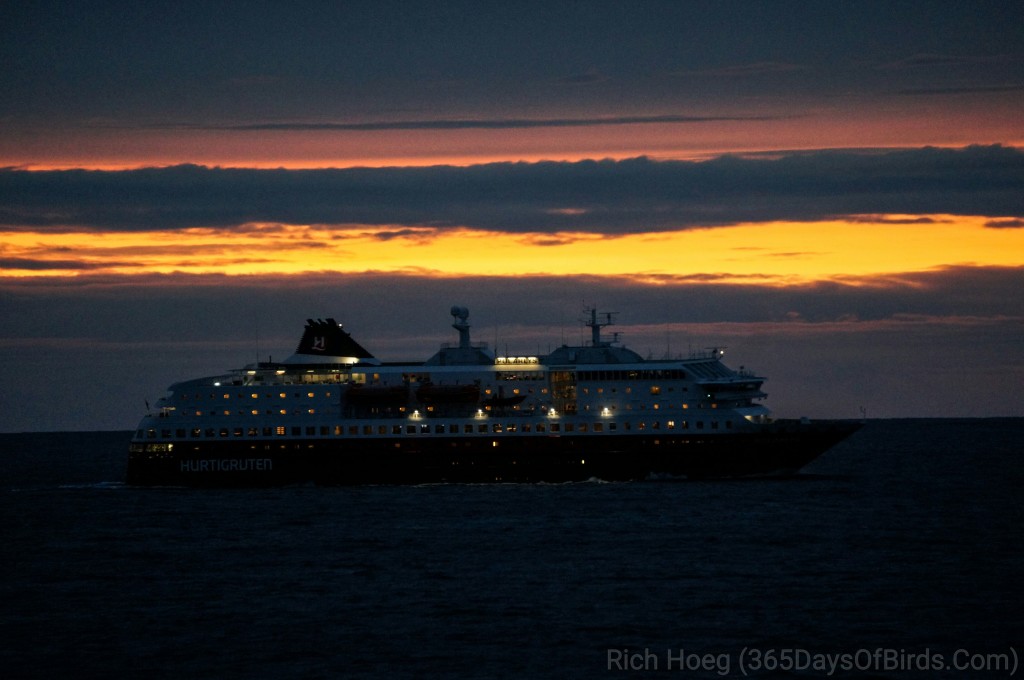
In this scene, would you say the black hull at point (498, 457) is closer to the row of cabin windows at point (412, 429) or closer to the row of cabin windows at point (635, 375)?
the row of cabin windows at point (412, 429)

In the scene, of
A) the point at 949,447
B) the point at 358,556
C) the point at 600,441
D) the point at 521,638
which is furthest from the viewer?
the point at 949,447

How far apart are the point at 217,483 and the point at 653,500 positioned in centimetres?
2539

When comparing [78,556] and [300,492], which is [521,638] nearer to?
[78,556]

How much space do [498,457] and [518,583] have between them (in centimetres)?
3010

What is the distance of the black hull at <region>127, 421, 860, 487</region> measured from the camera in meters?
77.6

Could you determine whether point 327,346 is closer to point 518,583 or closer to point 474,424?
point 474,424

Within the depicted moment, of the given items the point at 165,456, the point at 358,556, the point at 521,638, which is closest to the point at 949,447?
the point at 165,456

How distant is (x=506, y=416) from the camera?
7956 cm

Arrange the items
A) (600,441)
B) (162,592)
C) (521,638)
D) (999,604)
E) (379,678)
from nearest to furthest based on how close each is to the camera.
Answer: (379,678), (521,638), (999,604), (162,592), (600,441)

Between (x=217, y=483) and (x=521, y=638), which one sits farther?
(x=217, y=483)

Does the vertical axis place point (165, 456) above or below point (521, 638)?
above

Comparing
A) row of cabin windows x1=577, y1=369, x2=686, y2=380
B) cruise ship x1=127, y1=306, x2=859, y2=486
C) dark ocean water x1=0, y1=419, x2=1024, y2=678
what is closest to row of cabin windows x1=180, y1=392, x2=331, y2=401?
cruise ship x1=127, y1=306, x2=859, y2=486

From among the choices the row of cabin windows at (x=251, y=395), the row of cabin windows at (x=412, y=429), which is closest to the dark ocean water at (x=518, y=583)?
the row of cabin windows at (x=412, y=429)

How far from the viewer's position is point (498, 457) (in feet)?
258
